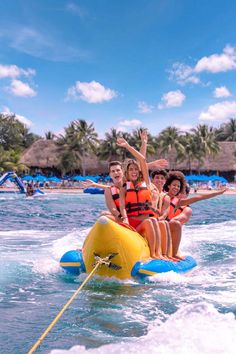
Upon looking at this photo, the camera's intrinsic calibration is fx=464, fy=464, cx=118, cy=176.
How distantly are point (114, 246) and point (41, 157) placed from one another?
34934 millimetres

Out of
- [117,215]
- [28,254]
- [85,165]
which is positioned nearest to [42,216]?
[28,254]

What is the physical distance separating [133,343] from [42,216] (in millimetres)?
11271

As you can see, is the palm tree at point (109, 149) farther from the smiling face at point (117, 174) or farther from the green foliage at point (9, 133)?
the smiling face at point (117, 174)

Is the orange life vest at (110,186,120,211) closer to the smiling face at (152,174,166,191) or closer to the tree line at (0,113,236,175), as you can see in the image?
the smiling face at (152,174,166,191)

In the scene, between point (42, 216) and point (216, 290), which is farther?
point (42, 216)

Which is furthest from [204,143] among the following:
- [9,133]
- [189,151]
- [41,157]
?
[9,133]

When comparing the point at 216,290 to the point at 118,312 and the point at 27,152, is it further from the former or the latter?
the point at 27,152

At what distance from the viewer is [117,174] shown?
16.3ft

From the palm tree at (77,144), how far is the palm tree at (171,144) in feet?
18.1

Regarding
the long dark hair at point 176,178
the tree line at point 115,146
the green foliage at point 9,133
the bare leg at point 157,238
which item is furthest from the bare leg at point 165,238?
the green foliage at point 9,133

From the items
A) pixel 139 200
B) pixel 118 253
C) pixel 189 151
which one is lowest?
pixel 118 253

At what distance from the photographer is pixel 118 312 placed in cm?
370

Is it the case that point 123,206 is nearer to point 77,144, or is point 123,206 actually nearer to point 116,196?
point 116,196

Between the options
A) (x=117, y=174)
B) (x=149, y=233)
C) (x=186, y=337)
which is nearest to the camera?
(x=186, y=337)
